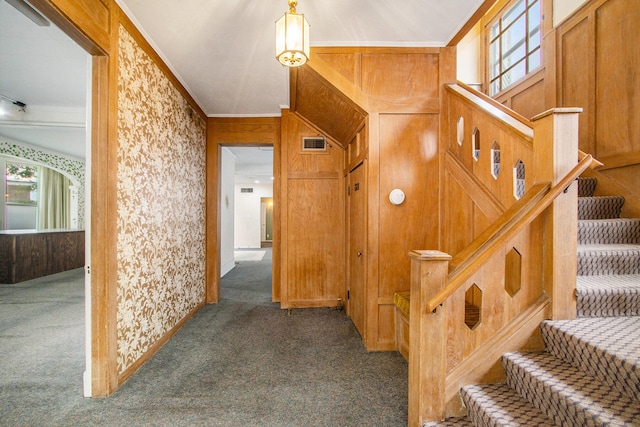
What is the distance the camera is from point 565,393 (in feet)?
4.09

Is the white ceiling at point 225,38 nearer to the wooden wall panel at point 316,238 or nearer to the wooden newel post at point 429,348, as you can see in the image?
the wooden wall panel at point 316,238

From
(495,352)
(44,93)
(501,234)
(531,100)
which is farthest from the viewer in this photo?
(44,93)

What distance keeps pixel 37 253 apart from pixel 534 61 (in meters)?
9.30

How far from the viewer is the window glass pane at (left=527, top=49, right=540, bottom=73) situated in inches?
143

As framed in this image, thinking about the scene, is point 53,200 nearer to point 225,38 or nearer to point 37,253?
point 37,253

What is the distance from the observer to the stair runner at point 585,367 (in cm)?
120

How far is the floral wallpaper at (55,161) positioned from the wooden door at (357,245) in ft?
25.2

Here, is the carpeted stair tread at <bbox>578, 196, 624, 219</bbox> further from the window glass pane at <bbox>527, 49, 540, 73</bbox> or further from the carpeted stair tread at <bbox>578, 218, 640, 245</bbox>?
the window glass pane at <bbox>527, 49, 540, 73</bbox>

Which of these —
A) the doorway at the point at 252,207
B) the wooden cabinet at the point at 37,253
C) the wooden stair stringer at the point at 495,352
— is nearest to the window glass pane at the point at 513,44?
the wooden stair stringer at the point at 495,352

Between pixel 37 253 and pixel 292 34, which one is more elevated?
pixel 292 34

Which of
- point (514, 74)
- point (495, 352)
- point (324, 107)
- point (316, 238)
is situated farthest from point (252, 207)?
point (495, 352)

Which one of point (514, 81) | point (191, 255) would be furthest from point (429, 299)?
point (514, 81)

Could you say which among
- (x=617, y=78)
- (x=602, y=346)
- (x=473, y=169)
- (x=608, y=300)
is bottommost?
(x=602, y=346)

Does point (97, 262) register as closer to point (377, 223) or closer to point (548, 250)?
point (377, 223)
